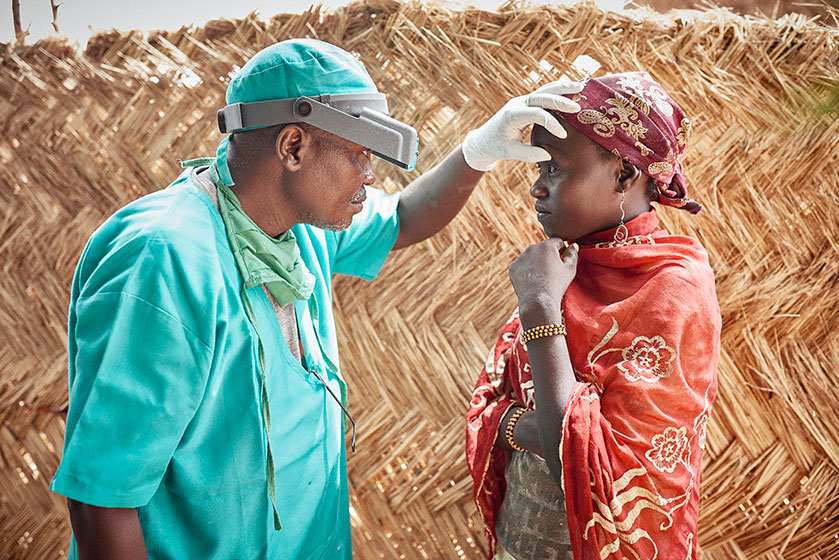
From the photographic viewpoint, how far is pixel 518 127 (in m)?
1.86

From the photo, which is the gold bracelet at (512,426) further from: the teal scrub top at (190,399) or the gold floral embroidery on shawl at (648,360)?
the teal scrub top at (190,399)

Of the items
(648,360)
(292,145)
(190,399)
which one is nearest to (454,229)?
(292,145)

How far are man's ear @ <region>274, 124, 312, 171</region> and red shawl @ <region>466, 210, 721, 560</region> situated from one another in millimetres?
765

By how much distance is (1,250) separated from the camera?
2840 mm

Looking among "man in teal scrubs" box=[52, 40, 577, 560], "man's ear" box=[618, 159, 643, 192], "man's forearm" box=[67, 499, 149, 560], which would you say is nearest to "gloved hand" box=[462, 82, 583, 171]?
"man in teal scrubs" box=[52, 40, 577, 560]

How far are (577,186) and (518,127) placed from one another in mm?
313

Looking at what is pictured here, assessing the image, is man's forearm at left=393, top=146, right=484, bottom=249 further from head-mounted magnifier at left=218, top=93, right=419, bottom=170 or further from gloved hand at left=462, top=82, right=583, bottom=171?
head-mounted magnifier at left=218, top=93, right=419, bottom=170

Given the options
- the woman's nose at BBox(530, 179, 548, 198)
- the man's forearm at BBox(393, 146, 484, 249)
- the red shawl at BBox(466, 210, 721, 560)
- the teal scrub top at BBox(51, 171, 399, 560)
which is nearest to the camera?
the teal scrub top at BBox(51, 171, 399, 560)

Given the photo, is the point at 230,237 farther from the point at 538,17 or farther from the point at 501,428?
the point at 538,17

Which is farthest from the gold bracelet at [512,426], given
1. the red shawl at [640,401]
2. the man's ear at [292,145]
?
the man's ear at [292,145]

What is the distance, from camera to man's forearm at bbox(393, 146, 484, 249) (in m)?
2.10

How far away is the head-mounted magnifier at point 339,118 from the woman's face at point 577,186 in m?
0.37

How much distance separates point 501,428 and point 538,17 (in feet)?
4.87

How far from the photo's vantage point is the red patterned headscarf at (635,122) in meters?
1.58
